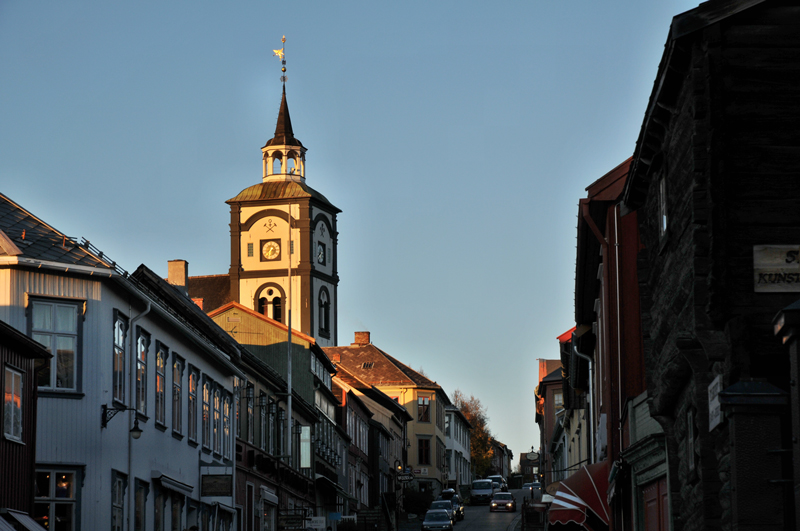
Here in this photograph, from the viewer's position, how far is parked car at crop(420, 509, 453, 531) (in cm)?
5838

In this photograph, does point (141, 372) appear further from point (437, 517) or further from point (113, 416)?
point (437, 517)

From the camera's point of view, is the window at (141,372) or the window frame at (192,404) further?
the window frame at (192,404)

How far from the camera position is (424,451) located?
336ft

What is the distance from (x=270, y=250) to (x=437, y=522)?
4831 centimetres

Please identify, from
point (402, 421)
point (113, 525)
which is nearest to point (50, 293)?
point (113, 525)

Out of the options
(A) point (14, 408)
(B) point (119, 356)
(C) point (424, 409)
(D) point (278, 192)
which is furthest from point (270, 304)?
(A) point (14, 408)

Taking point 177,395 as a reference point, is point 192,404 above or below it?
below

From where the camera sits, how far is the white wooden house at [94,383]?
940 inches

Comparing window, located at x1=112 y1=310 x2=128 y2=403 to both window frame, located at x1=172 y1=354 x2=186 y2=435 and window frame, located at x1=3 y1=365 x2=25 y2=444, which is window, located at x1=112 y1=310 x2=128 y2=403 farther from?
window frame, located at x1=172 y1=354 x2=186 y2=435

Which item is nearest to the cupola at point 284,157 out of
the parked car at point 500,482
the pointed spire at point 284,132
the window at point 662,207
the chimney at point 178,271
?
the pointed spire at point 284,132

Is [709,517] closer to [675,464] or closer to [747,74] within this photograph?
[675,464]

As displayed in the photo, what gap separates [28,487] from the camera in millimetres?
21891

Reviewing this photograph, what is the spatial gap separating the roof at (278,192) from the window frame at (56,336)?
7787 cm

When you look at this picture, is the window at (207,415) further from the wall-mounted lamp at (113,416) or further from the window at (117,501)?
the wall-mounted lamp at (113,416)
